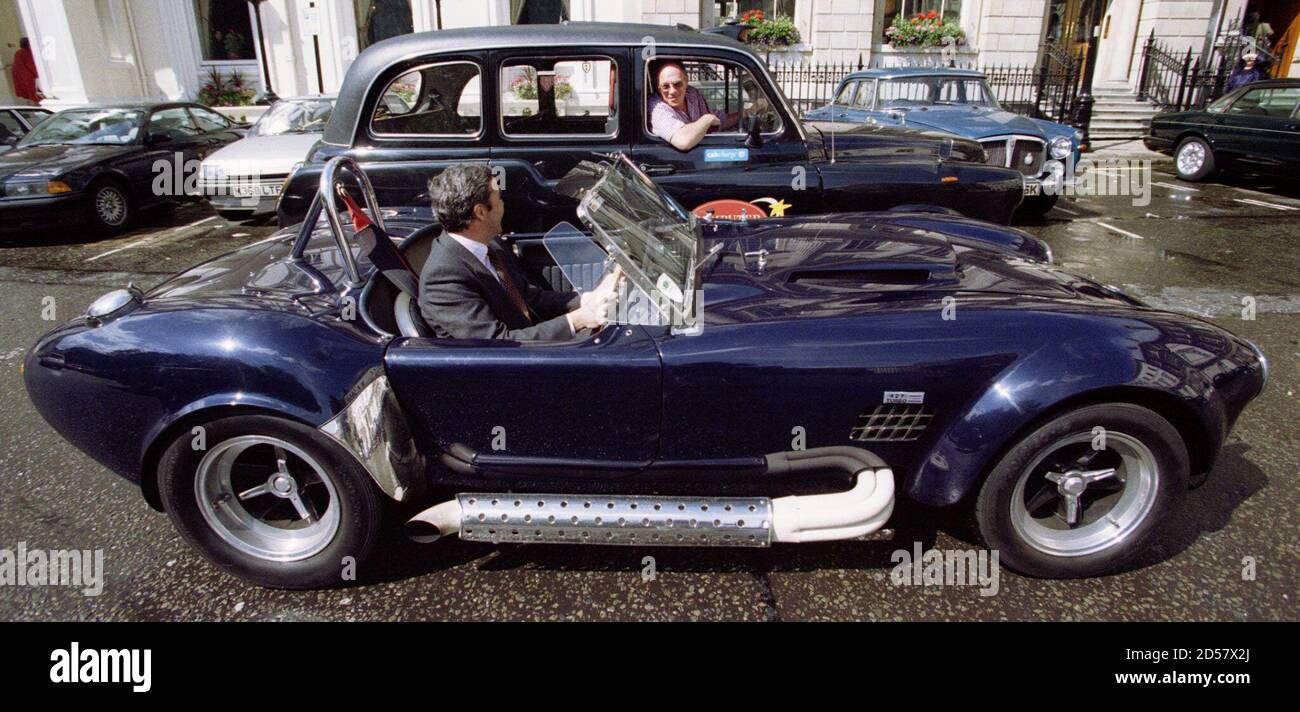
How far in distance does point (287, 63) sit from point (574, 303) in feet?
52.7

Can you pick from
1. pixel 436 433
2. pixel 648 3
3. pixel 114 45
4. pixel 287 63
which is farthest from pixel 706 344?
pixel 114 45

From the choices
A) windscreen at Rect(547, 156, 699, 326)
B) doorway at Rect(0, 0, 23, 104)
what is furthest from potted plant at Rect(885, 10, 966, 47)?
doorway at Rect(0, 0, 23, 104)

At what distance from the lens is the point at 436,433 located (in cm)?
226

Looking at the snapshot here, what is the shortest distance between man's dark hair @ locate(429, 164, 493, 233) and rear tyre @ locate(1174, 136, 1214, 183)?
1117cm

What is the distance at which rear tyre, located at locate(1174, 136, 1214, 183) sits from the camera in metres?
9.88

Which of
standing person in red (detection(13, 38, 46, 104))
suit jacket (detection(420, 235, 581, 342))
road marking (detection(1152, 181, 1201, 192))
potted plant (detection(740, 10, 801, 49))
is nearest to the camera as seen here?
suit jacket (detection(420, 235, 581, 342))

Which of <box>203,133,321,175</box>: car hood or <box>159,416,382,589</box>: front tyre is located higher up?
<box>203,133,321,175</box>: car hood

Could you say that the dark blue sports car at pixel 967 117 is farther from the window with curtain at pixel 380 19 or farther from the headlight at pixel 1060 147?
the window with curtain at pixel 380 19

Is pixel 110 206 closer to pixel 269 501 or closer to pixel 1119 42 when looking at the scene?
pixel 269 501

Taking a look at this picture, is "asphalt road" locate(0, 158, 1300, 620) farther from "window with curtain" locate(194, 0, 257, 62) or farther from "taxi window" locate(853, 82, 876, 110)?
"window with curtain" locate(194, 0, 257, 62)

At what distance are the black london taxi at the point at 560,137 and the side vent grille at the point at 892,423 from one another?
2349mm

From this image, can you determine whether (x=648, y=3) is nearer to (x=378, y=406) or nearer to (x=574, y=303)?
(x=574, y=303)

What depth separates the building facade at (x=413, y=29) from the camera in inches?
588

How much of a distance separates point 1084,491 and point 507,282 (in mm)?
2092
